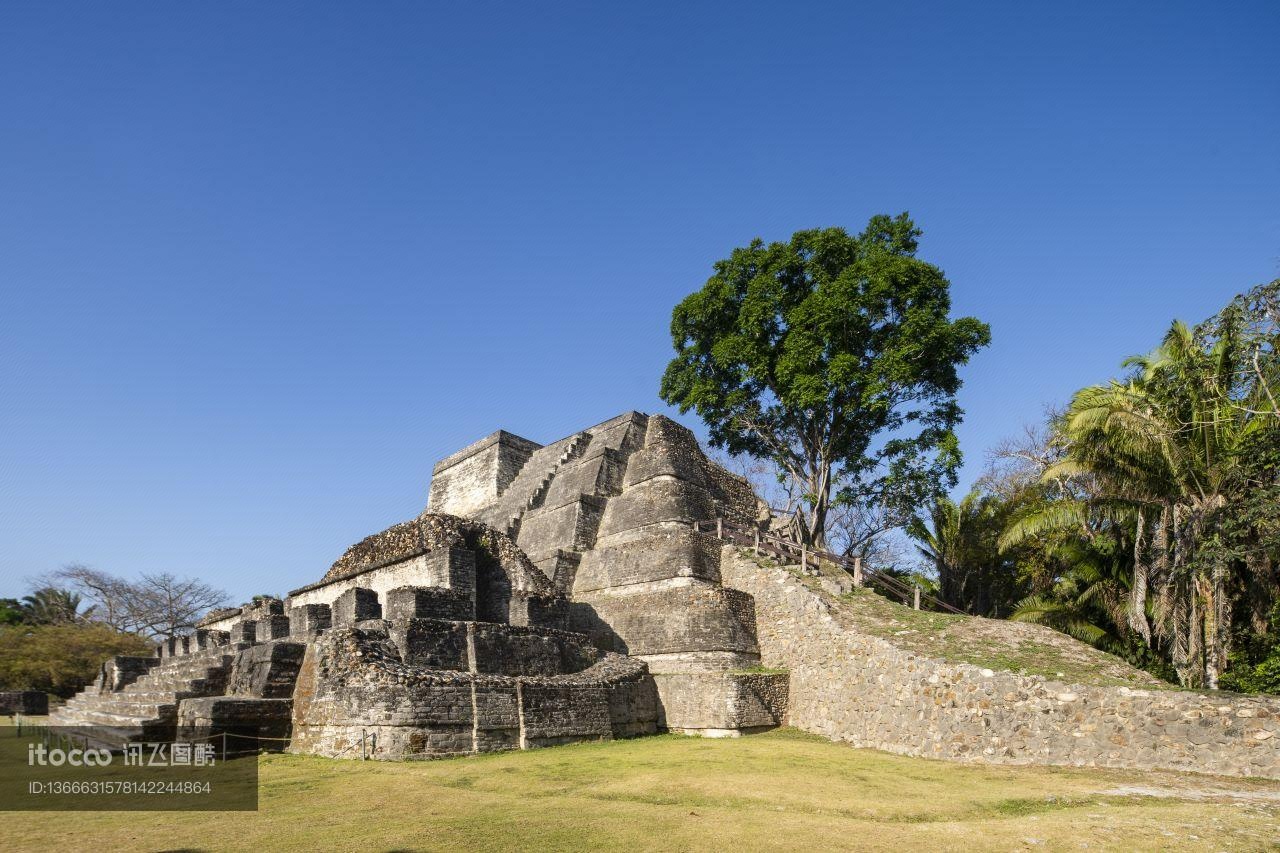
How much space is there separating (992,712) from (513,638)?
7976 millimetres

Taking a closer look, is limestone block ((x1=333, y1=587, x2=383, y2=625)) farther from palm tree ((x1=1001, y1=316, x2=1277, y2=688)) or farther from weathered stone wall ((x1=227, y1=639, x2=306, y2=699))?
palm tree ((x1=1001, y1=316, x2=1277, y2=688))

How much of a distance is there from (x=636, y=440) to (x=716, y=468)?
107 inches

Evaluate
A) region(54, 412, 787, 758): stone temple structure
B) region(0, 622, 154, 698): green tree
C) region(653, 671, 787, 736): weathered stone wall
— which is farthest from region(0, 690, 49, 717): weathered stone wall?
region(653, 671, 787, 736): weathered stone wall

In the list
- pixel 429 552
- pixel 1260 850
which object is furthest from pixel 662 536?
pixel 1260 850

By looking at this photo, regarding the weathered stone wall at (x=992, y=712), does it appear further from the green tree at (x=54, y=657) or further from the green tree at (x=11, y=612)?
the green tree at (x=11, y=612)

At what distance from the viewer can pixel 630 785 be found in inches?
333

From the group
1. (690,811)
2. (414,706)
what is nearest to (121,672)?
(414,706)

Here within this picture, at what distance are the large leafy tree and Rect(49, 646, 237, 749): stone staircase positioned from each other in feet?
42.0

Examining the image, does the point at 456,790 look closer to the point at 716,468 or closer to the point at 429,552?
the point at 429,552

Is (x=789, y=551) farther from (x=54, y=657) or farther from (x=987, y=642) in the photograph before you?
(x=54, y=657)

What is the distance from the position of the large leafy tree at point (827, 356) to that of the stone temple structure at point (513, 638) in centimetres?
223

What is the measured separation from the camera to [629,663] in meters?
14.5

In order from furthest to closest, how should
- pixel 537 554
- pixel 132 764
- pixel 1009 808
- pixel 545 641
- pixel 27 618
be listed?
pixel 27 618 < pixel 537 554 < pixel 545 641 < pixel 132 764 < pixel 1009 808

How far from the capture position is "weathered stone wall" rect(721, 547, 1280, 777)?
8766mm
